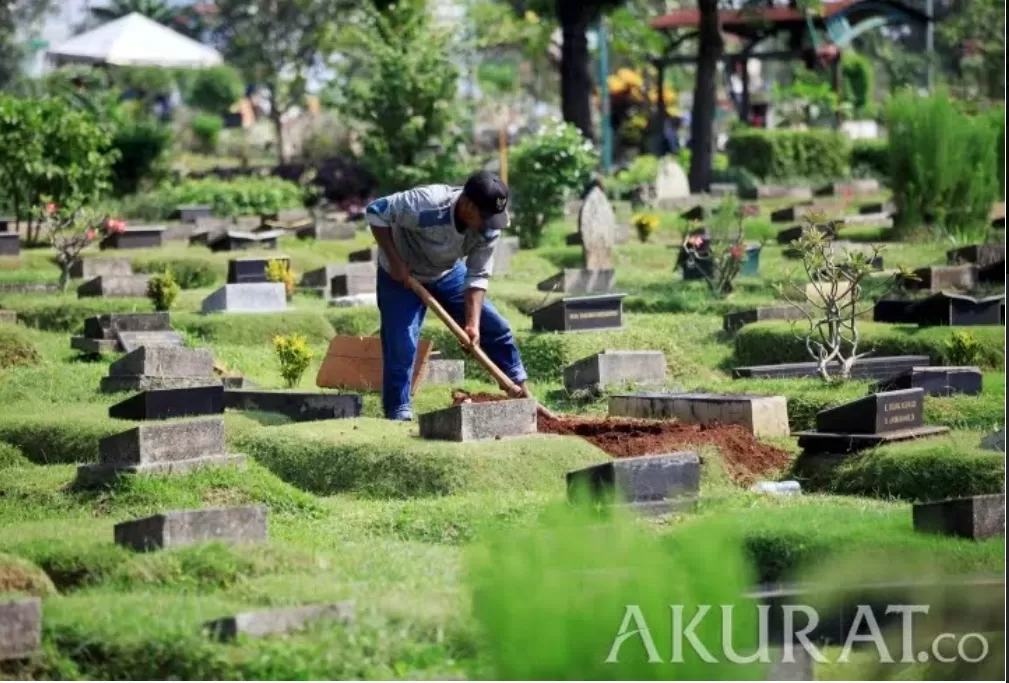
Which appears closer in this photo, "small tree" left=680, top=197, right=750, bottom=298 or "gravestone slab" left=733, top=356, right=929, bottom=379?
"gravestone slab" left=733, top=356, right=929, bottom=379

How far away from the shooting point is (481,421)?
12.4m

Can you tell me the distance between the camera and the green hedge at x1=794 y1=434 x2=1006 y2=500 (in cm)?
1164

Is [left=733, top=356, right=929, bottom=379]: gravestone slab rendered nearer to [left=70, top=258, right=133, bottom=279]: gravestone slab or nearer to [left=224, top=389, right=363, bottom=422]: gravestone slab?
[left=224, top=389, right=363, bottom=422]: gravestone slab

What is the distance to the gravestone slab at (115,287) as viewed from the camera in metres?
20.3

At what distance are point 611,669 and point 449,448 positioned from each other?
4500 mm

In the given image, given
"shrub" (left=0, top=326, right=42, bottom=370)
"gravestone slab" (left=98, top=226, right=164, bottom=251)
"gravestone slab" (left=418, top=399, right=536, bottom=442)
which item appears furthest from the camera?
"gravestone slab" (left=98, top=226, right=164, bottom=251)

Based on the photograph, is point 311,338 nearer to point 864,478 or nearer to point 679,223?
point 864,478

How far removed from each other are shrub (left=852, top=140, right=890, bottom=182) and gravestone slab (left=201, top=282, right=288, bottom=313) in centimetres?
1916

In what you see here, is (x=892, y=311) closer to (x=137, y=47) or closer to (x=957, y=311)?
(x=957, y=311)

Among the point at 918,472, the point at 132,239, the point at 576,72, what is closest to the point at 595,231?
the point at 132,239

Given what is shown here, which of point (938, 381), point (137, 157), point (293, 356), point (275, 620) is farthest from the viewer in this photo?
point (137, 157)

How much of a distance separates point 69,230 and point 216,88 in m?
40.2
